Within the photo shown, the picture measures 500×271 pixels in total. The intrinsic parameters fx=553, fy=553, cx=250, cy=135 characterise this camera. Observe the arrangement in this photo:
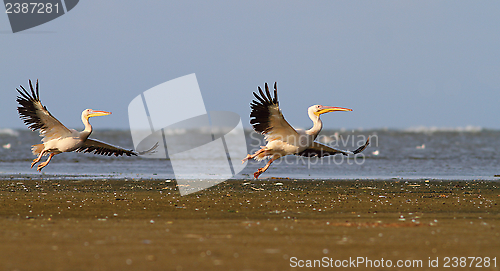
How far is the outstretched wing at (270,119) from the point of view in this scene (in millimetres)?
12289

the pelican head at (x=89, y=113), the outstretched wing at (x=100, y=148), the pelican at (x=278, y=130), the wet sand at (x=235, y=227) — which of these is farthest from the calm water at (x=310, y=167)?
the pelican at (x=278, y=130)

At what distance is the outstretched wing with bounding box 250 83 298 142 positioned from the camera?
12289 millimetres

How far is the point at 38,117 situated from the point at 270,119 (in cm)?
624

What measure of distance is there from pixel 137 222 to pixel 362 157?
22.7 m

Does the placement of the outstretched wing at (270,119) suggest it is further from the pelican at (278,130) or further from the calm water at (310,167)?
the calm water at (310,167)

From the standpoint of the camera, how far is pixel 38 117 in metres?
14.5

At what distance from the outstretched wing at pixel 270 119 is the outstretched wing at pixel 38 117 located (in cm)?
544

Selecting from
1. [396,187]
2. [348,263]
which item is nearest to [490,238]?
[348,263]

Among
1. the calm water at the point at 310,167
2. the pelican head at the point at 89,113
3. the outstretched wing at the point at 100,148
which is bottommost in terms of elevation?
the calm water at the point at 310,167

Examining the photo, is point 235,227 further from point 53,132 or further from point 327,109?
point 53,132

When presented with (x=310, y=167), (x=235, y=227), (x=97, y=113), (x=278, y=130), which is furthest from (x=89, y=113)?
(x=310, y=167)

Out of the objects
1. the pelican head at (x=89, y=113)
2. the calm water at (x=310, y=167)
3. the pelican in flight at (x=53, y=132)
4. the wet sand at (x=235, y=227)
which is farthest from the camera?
the calm water at (x=310, y=167)

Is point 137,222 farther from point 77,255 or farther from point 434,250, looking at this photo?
point 434,250

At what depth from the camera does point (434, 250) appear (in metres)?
6.91
